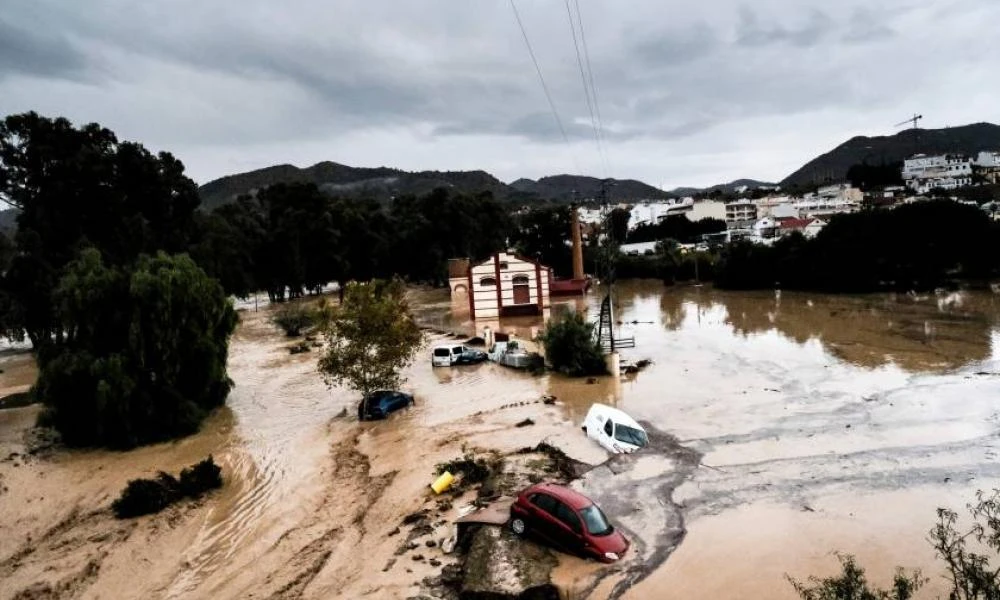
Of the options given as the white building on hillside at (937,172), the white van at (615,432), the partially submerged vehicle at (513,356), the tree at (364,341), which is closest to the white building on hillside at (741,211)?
the white building on hillside at (937,172)

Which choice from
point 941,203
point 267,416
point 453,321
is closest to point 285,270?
point 453,321

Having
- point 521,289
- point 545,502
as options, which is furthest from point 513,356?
point 521,289

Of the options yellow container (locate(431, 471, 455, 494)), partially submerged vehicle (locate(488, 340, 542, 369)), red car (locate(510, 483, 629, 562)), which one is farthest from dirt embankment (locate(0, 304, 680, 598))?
partially submerged vehicle (locate(488, 340, 542, 369))

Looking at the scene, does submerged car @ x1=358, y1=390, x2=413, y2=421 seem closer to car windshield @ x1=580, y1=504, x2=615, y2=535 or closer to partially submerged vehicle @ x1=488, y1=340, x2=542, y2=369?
partially submerged vehicle @ x1=488, y1=340, x2=542, y2=369

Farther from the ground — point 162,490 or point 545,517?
point 545,517

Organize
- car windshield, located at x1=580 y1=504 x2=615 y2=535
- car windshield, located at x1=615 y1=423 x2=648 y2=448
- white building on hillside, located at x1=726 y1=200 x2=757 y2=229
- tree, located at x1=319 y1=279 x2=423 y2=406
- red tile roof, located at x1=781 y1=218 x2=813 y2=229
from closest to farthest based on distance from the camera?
1. car windshield, located at x1=580 y1=504 x2=615 y2=535
2. car windshield, located at x1=615 y1=423 x2=648 y2=448
3. tree, located at x1=319 y1=279 x2=423 y2=406
4. red tile roof, located at x1=781 y1=218 x2=813 y2=229
5. white building on hillside, located at x1=726 y1=200 x2=757 y2=229

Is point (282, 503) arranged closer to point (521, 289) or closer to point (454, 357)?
point (454, 357)

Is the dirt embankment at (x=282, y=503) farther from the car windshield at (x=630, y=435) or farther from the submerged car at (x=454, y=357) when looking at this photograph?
the submerged car at (x=454, y=357)
